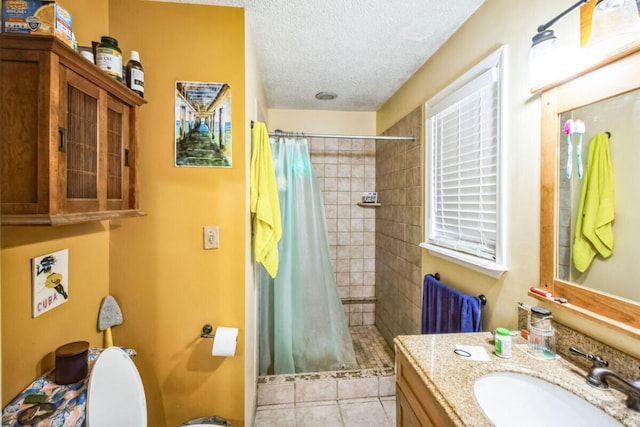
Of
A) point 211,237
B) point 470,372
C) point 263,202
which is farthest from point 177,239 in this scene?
point 470,372

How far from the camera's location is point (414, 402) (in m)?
1.06

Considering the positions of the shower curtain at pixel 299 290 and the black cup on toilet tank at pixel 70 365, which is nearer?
the black cup on toilet tank at pixel 70 365

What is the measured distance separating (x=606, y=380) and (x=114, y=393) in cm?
165

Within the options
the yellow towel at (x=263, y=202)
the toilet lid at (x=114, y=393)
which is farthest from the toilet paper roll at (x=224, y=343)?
the yellow towel at (x=263, y=202)

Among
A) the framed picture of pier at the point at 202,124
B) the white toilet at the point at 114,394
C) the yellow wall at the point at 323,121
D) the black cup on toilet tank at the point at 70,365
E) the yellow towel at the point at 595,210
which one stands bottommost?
the white toilet at the point at 114,394

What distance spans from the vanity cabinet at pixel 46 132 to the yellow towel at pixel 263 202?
78cm

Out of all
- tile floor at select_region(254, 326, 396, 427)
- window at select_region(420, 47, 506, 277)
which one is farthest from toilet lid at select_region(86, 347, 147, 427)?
window at select_region(420, 47, 506, 277)

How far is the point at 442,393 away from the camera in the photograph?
87 cm

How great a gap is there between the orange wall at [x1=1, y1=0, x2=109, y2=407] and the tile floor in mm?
1179

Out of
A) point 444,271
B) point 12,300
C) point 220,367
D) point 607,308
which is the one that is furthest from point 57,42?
point 444,271

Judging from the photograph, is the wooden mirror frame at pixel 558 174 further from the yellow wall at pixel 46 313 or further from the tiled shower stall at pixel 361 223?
the yellow wall at pixel 46 313

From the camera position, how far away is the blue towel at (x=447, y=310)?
4.88 feet

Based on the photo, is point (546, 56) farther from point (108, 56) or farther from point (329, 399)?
point (329, 399)

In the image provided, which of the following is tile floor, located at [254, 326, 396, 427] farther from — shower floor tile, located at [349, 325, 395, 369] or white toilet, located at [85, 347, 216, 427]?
white toilet, located at [85, 347, 216, 427]
